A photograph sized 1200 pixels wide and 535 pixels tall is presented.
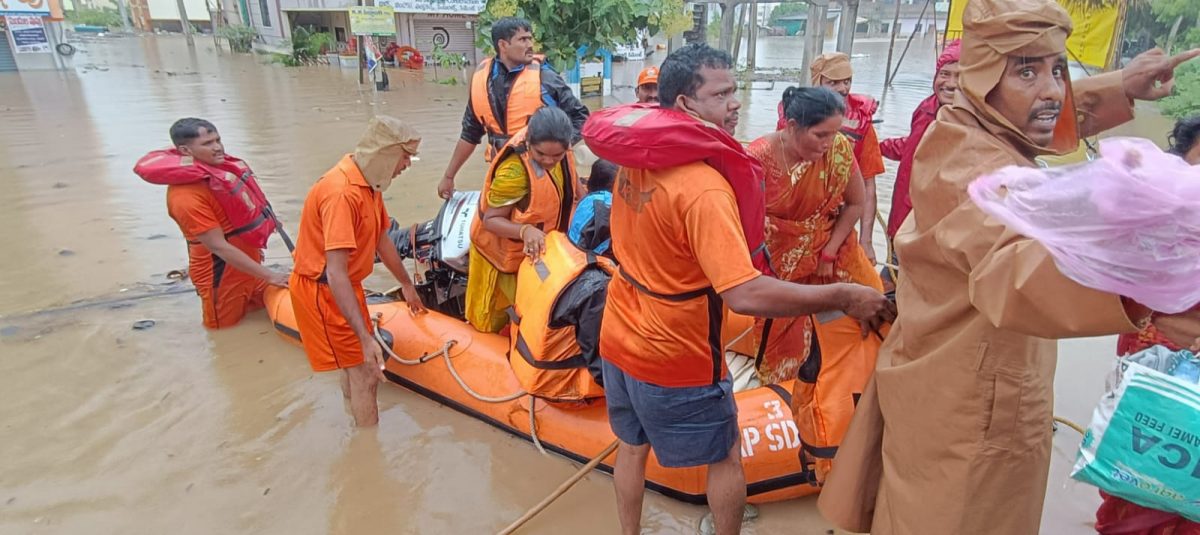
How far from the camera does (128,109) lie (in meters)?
13.6

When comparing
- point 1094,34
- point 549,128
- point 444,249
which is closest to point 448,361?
point 444,249

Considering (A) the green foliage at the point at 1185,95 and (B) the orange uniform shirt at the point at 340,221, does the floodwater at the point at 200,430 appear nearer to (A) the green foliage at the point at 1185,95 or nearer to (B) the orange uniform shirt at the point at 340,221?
(B) the orange uniform shirt at the point at 340,221

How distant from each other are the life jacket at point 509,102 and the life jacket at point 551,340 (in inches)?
67.0

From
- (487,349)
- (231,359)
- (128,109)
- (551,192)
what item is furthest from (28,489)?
(128,109)

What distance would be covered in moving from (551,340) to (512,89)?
2334 millimetres

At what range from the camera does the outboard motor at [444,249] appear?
14.7 ft

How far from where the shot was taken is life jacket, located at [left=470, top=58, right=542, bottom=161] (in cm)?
469

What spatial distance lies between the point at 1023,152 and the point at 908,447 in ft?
2.43

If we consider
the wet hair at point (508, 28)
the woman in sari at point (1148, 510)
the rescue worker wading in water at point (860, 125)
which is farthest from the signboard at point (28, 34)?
the woman in sari at point (1148, 510)

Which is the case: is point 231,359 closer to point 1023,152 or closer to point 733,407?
point 733,407

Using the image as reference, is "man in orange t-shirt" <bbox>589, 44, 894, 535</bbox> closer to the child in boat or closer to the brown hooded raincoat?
the brown hooded raincoat

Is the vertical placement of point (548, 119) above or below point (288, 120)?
above

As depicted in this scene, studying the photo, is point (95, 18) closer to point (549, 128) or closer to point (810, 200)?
point (549, 128)

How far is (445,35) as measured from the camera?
24.4m
